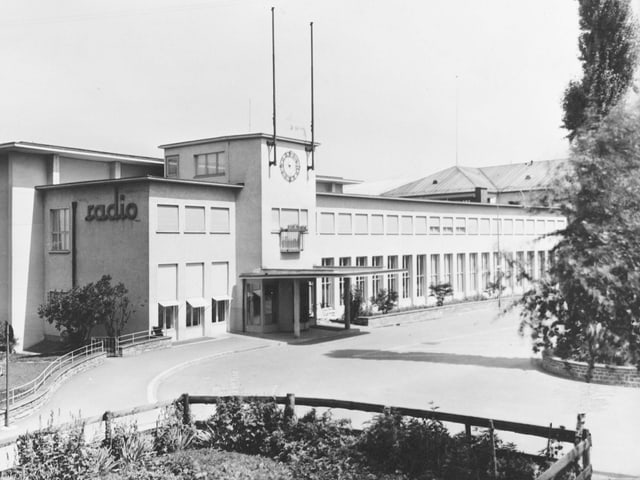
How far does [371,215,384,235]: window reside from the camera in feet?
142

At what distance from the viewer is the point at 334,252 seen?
133ft

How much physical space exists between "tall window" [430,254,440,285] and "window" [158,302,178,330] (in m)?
22.3

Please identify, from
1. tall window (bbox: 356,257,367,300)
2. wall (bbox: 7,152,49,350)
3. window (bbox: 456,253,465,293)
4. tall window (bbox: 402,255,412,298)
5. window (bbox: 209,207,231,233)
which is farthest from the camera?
window (bbox: 456,253,465,293)

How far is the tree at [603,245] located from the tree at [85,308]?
2167 cm

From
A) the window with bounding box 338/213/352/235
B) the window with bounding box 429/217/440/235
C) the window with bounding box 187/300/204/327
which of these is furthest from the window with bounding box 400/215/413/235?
the window with bounding box 187/300/204/327

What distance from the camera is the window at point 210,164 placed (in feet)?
114

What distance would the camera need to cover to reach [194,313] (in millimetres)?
31766

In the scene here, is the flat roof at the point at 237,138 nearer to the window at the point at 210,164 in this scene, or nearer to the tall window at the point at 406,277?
the window at the point at 210,164

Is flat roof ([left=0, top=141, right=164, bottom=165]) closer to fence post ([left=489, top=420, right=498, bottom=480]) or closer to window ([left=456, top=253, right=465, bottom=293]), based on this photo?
window ([left=456, top=253, right=465, bottom=293])

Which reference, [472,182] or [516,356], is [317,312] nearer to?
[516,356]

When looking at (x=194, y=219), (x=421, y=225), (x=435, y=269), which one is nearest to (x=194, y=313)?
(x=194, y=219)

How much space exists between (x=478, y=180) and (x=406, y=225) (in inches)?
1439

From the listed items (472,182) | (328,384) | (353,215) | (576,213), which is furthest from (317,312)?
(472,182)

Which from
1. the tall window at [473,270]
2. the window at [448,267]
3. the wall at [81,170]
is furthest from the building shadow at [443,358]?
the tall window at [473,270]
